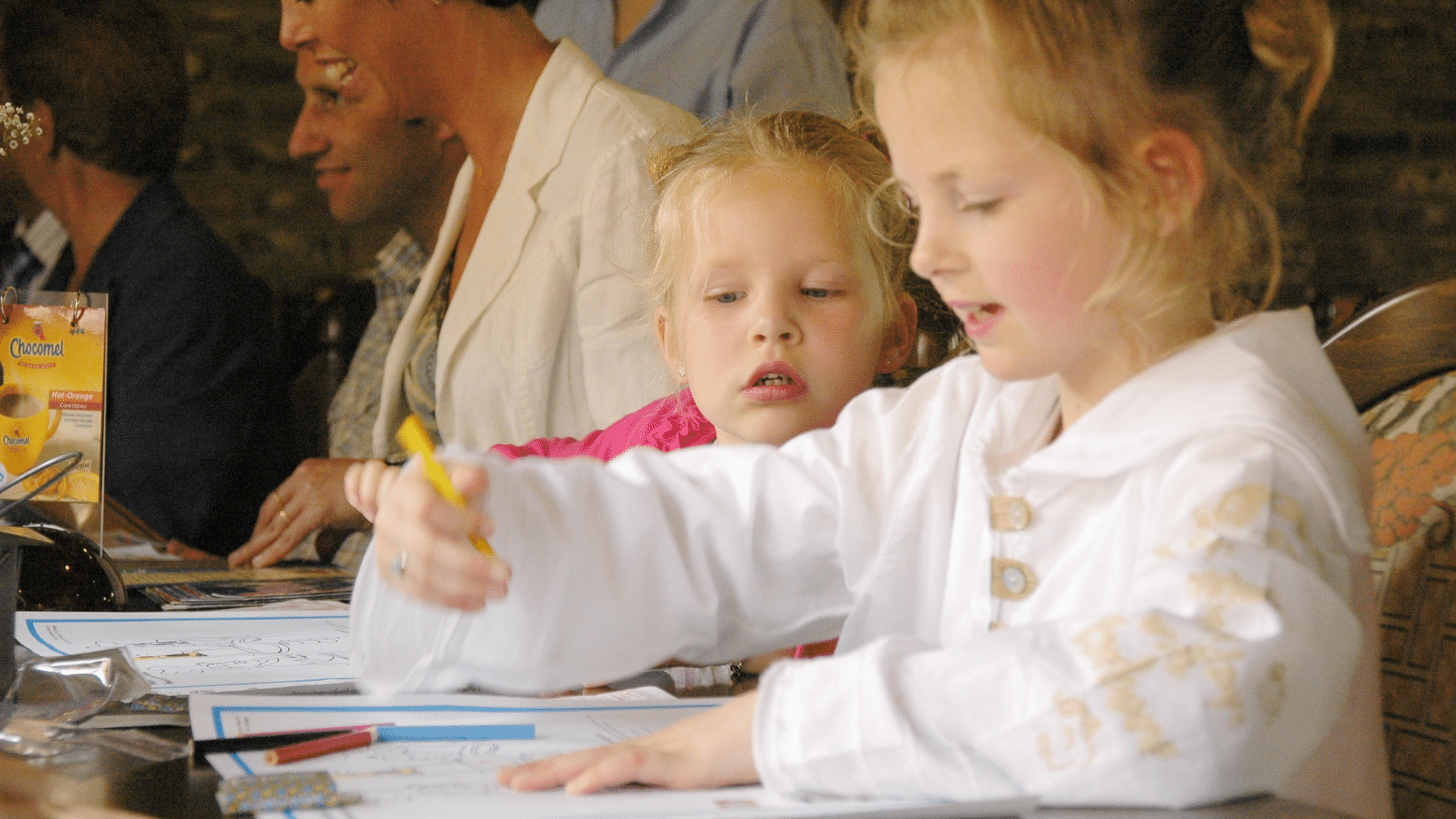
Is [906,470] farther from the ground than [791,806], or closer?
farther from the ground

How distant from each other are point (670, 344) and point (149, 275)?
2.04 metres

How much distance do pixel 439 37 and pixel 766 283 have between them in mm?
1717

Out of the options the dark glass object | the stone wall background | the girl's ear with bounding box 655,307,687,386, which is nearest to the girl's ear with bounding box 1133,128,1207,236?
the girl's ear with bounding box 655,307,687,386

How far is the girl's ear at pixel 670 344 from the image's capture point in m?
1.33

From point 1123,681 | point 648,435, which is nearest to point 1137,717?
point 1123,681

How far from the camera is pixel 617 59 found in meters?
2.75

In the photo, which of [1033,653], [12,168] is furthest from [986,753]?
[12,168]

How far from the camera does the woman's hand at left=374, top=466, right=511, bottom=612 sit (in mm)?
622

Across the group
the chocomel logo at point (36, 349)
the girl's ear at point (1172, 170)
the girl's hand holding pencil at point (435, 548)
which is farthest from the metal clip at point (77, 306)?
the girl's ear at point (1172, 170)

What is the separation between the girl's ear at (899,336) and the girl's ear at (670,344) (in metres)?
0.21

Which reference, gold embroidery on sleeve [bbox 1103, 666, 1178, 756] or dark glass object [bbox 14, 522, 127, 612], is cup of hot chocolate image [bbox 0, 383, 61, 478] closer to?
dark glass object [bbox 14, 522, 127, 612]

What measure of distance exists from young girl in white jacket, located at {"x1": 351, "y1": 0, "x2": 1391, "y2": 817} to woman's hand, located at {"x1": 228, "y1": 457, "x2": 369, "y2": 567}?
139 cm

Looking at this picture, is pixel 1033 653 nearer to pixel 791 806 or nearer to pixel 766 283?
pixel 791 806

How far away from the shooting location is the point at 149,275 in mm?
2887
